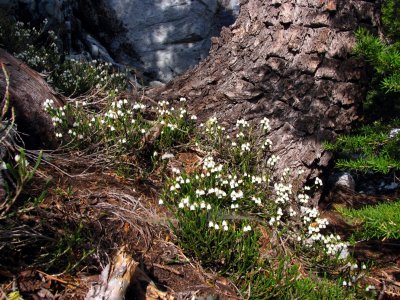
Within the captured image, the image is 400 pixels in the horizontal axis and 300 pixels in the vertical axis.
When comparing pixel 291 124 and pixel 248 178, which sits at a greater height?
pixel 291 124

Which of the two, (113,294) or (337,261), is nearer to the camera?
(113,294)

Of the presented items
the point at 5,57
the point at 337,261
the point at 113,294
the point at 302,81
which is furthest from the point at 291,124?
the point at 5,57

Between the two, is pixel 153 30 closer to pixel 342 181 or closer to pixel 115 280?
pixel 342 181

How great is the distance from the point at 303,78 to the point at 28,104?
2.81 metres

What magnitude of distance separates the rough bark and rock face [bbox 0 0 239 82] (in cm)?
461

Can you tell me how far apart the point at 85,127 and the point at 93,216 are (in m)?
1.20

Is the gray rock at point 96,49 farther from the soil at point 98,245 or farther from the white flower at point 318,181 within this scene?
the white flower at point 318,181

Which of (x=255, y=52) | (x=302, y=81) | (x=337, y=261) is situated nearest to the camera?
(x=337, y=261)

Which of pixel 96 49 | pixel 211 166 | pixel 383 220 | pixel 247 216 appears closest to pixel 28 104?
pixel 211 166

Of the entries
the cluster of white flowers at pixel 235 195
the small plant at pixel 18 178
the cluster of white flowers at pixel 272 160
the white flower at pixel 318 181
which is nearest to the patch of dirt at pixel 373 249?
the white flower at pixel 318 181

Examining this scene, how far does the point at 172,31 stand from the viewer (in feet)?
30.7

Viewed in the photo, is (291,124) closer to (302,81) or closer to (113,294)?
→ (302,81)

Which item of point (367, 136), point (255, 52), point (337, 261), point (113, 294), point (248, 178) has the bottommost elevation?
point (337, 261)

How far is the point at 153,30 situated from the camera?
9.30 meters
